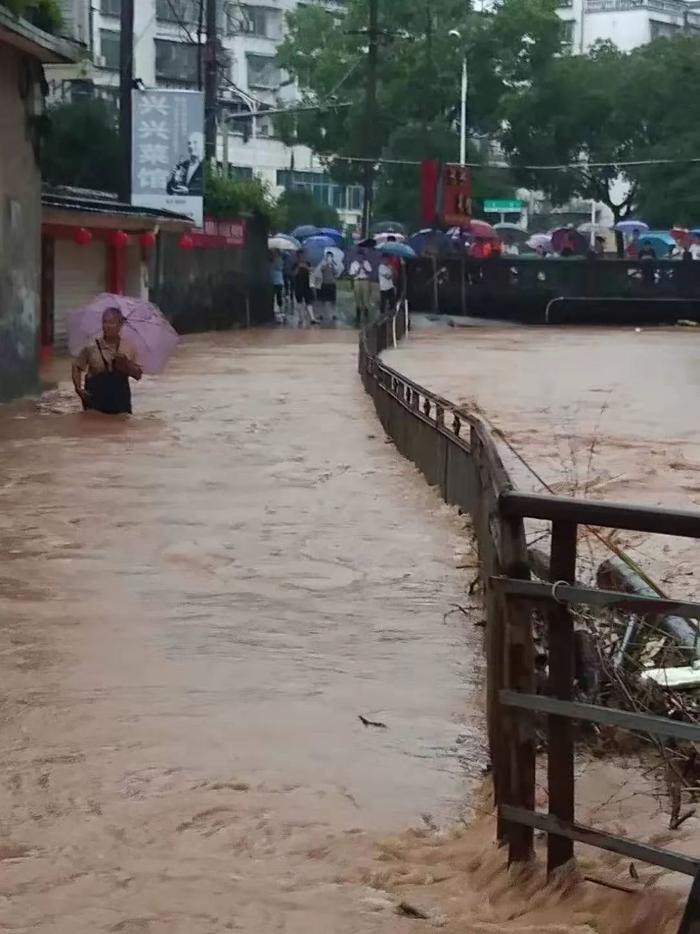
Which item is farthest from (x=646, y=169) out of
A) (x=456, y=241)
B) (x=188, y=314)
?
(x=188, y=314)

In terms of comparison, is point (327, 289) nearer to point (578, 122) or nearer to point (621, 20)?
point (578, 122)

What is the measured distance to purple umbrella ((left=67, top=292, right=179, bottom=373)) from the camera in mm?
17047

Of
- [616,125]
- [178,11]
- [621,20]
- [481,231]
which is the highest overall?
[621,20]

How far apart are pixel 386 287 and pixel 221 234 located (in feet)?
13.6

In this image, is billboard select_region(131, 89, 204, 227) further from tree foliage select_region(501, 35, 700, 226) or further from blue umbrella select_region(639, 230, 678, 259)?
tree foliage select_region(501, 35, 700, 226)

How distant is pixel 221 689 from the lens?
276 inches

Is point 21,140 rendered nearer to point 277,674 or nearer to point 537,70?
point 277,674

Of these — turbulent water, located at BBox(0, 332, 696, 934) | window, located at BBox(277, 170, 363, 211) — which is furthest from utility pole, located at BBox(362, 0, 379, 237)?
turbulent water, located at BBox(0, 332, 696, 934)

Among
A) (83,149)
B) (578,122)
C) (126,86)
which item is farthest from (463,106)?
(126,86)

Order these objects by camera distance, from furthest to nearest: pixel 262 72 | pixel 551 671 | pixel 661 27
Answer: pixel 661 27 < pixel 262 72 < pixel 551 671

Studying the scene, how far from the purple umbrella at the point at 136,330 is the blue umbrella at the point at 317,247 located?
26234mm

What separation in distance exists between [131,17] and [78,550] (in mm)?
21234

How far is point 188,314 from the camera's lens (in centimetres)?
3600

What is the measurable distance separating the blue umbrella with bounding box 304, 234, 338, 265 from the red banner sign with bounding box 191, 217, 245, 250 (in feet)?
13.9
